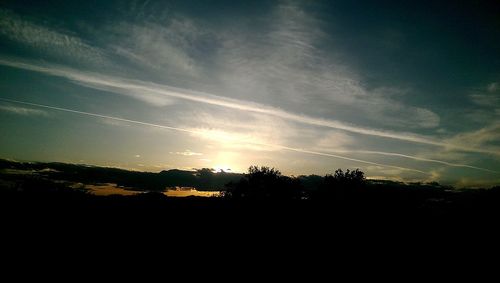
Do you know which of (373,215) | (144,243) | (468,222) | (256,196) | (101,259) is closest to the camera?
(101,259)

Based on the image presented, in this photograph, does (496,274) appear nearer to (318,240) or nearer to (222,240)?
(318,240)

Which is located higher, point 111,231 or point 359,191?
point 359,191

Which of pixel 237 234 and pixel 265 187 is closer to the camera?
pixel 237 234

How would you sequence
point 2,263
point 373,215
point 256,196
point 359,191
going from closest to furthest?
point 2,263, point 373,215, point 359,191, point 256,196

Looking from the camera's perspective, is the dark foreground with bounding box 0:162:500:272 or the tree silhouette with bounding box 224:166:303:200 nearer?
the dark foreground with bounding box 0:162:500:272

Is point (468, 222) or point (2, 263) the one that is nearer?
point (2, 263)

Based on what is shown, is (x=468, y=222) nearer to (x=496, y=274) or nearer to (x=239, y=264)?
(x=496, y=274)

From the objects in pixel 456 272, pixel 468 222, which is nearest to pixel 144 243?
pixel 456 272

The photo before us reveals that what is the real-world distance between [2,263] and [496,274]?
4357cm

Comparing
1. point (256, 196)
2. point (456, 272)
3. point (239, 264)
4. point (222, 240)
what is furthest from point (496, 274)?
point (256, 196)

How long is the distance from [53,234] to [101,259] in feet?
32.8

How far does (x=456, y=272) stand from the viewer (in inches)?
1032

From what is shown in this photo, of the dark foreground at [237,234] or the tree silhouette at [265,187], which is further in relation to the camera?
the tree silhouette at [265,187]

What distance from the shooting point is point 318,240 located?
3428 centimetres
